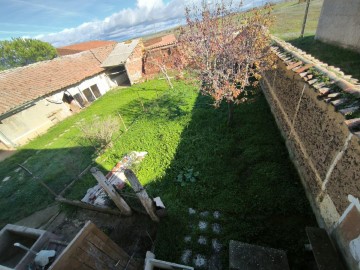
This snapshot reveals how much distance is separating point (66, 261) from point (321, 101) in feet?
19.3

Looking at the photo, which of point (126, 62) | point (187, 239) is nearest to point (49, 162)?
point (187, 239)

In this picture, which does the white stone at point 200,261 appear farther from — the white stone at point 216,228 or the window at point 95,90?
the window at point 95,90

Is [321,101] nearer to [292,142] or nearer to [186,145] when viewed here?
[292,142]

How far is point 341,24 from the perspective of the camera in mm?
11289

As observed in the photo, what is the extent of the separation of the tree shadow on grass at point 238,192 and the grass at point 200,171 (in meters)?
0.02

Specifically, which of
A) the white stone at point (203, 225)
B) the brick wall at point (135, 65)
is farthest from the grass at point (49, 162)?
the white stone at point (203, 225)

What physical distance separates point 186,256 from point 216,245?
0.79m

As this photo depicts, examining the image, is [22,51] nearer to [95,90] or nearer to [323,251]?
[95,90]

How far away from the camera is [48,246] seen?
3.52 metres

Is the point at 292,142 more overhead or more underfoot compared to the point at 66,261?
more underfoot

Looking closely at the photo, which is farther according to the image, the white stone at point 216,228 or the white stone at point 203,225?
the white stone at point 203,225

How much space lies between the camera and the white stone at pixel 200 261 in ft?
14.7

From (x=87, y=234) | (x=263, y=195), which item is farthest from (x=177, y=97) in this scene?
(x=87, y=234)

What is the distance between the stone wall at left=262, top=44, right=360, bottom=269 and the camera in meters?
3.32
